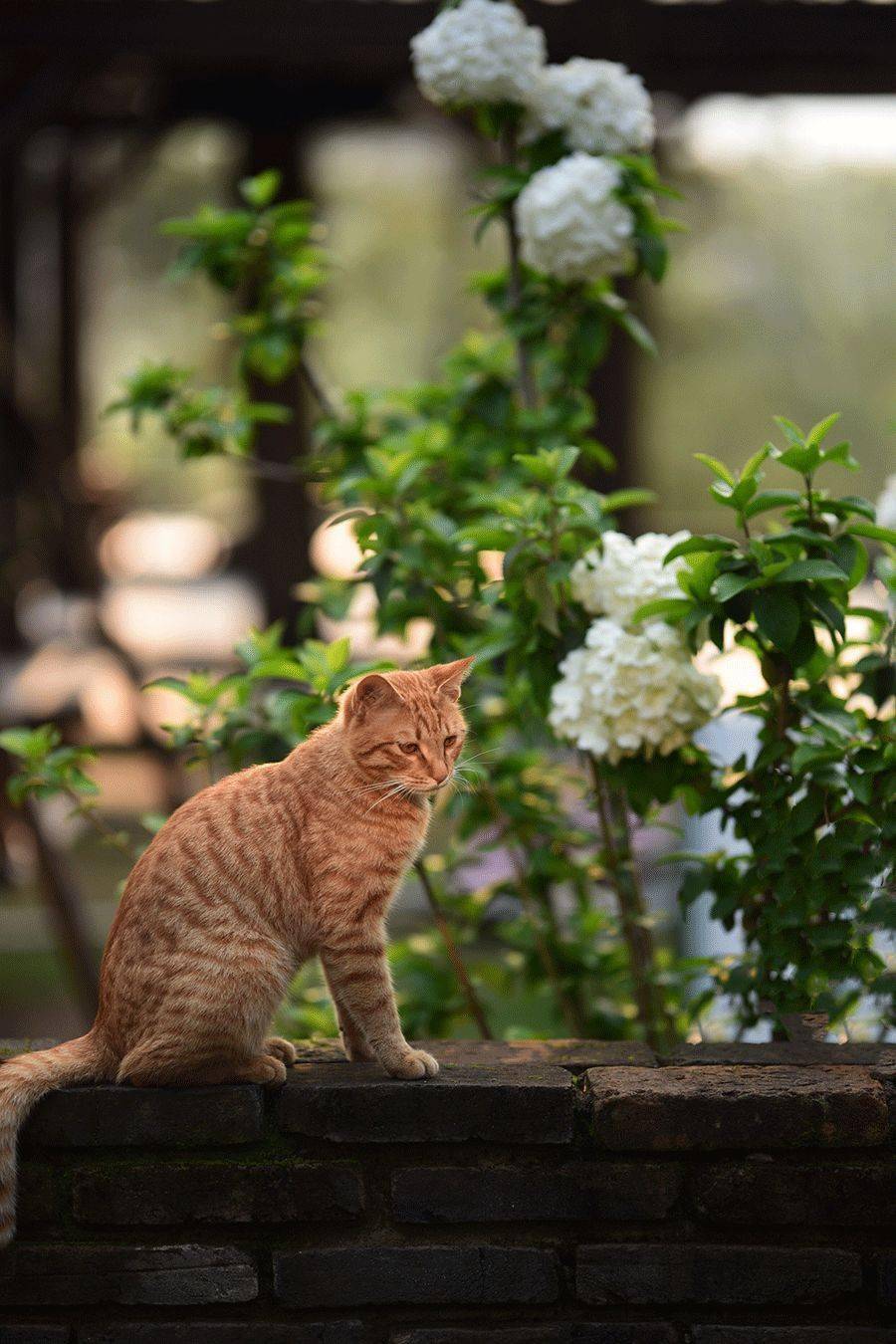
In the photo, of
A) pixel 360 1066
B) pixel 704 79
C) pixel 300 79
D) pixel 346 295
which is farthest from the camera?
pixel 346 295

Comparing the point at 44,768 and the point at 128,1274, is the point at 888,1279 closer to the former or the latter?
the point at 128,1274

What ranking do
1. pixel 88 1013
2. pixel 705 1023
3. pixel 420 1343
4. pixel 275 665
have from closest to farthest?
1. pixel 420 1343
2. pixel 275 665
3. pixel 705 1023
4. pixel 88 1013

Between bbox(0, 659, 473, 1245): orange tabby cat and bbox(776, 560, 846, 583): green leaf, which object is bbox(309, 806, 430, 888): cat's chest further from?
bbox(776, 560, 846, 583): green leaf

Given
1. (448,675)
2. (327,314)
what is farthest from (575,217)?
(327,314)

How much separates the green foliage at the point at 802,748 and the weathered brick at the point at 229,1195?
766 millimetres

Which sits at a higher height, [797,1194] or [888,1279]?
[797,1194]

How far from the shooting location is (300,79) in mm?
7039

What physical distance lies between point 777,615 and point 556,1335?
42.5 inches

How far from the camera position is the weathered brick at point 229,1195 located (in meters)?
2.01

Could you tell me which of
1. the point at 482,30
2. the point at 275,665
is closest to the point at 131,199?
the point at 482,30

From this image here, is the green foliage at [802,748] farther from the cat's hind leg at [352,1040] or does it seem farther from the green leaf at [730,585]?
the cat's hind leg at [352,1040]

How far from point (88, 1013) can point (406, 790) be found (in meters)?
2.63

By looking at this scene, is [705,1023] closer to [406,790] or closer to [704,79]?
[406,790]

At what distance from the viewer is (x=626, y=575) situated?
234 cm
